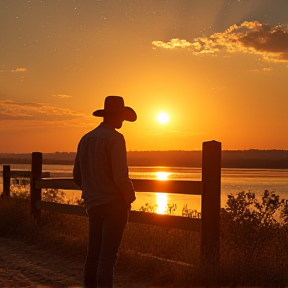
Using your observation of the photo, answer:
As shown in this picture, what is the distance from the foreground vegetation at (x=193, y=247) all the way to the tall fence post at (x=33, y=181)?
0.25 meters

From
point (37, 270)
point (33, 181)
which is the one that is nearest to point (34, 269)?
A: point (37, 270)

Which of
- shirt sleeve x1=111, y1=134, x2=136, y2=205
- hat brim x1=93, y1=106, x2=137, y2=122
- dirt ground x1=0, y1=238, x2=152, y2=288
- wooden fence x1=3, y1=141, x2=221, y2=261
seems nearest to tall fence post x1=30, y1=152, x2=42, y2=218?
dirt ground x1=0, y1=238, x2=152, y2=288

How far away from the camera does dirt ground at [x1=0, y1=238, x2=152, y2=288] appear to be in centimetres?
721

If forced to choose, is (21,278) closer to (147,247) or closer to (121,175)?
(147,247)

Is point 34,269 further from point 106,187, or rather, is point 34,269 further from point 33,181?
point 33,181

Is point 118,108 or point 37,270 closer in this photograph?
point 118,108

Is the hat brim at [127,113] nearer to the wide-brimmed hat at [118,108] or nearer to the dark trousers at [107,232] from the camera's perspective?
the wide-brimmed hat at [118,108]

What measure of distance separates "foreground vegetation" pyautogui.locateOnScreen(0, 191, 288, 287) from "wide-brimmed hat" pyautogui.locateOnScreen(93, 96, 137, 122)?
254 cm

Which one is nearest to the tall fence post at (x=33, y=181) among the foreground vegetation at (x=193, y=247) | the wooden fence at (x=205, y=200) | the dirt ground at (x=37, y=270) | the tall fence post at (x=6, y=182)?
the foreground vegetation at (x=193, y=247)

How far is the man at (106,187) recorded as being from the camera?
5.16 meters

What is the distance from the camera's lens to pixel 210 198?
7.57 metres

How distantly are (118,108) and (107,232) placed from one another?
4.26 ft

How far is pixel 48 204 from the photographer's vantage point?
36.3 ft

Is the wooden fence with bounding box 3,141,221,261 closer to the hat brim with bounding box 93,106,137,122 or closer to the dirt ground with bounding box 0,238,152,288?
the dirt ground with bounding box 0,238,152,288
